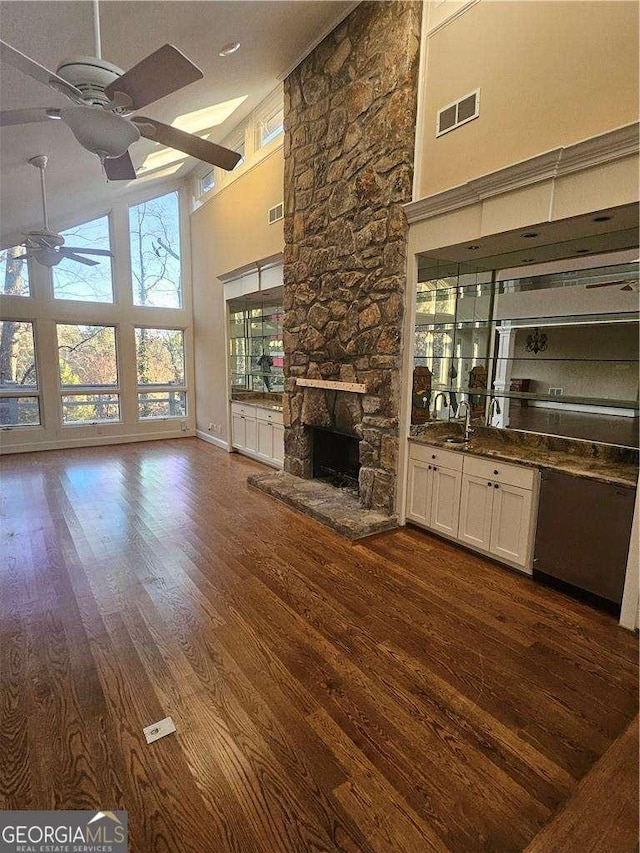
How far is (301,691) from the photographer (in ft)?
6.40

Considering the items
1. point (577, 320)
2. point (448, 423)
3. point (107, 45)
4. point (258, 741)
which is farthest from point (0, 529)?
point (577, 320)

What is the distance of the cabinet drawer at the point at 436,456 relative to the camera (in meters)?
3.37

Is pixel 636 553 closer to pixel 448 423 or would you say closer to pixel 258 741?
pixel 448 423

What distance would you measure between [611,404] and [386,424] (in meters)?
1.72

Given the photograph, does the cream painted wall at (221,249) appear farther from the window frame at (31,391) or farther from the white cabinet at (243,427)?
the window frame at (31,391)

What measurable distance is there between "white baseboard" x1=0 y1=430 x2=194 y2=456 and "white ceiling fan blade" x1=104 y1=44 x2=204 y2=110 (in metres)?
6.44

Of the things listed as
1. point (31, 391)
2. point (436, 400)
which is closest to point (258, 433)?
point (436, 400)

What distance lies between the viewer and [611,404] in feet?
9.44

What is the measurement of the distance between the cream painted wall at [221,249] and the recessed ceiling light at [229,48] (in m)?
1.45

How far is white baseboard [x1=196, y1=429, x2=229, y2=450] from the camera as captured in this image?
23.6 ft

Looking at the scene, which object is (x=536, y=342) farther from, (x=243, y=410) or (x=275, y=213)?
(x=243, y=410)

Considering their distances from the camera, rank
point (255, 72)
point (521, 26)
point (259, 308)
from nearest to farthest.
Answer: point (521, 26) < point (255, 72) < point (259, 308)

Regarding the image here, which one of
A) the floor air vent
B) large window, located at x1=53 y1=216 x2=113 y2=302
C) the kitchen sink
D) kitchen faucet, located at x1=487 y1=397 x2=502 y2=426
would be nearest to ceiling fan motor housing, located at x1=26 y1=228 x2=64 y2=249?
large window, located at x1=53 y1=216 x2=113 y2=302

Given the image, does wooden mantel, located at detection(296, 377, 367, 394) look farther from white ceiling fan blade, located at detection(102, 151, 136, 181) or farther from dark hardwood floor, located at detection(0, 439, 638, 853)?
white ceiling fan blade, located at detection(102, 151, 136, 181)
